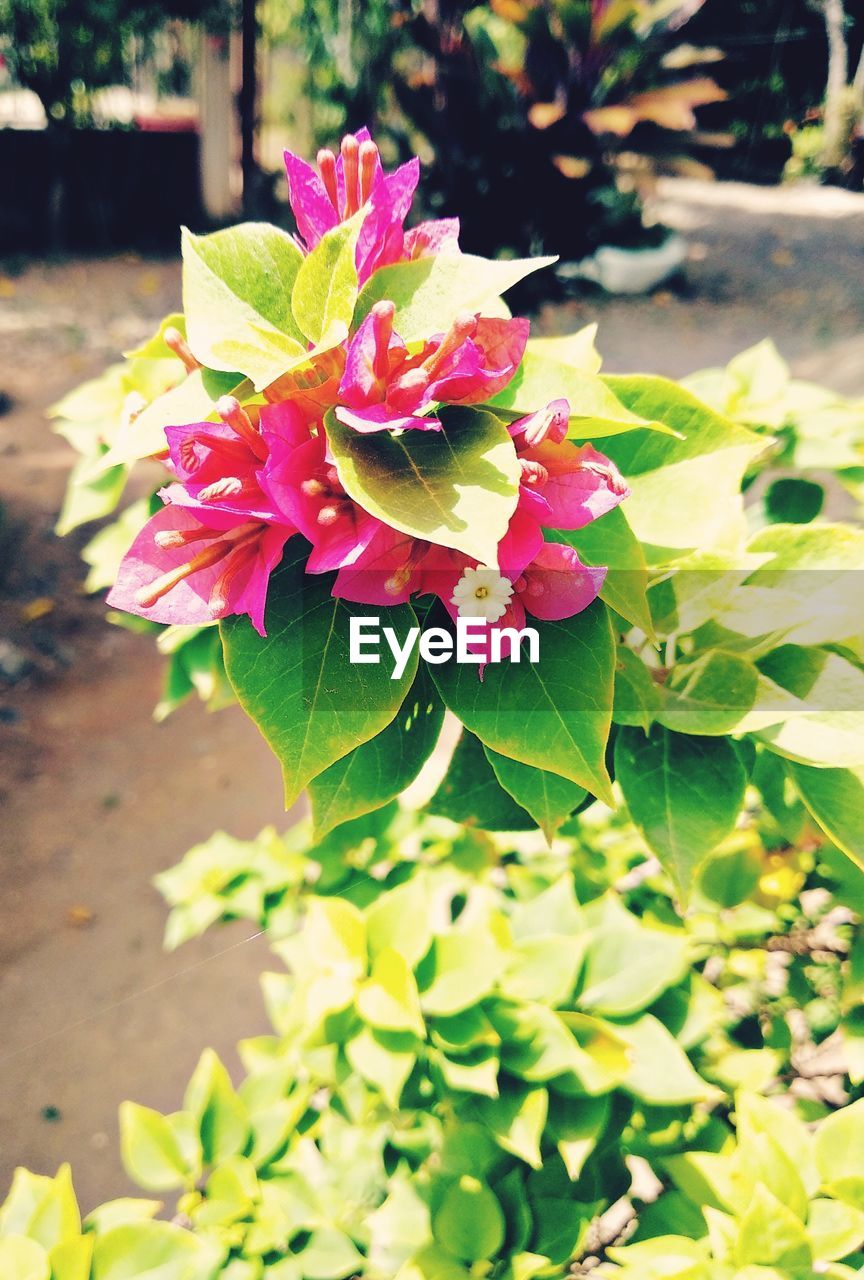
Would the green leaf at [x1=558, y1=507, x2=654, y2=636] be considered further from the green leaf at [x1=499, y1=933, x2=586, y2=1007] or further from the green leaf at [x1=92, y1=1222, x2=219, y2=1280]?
the green leaf at [x1=92, y1=1222, x2=219, y2=1280]

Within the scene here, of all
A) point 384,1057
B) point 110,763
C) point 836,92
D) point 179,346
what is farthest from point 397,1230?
point 110,763

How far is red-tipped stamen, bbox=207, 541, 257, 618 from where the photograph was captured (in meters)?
0.44

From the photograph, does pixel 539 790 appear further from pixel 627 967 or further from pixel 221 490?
pixel 627 967

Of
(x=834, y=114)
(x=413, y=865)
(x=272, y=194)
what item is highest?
(x=834, y=114)

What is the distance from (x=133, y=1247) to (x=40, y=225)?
5208 millimetres

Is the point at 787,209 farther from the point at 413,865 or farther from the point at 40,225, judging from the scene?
the point at 40,225

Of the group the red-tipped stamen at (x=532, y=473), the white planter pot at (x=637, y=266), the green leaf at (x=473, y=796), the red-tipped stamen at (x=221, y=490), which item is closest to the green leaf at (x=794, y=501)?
the green leaf at (x=473, y=796)

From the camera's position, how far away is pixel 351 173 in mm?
481

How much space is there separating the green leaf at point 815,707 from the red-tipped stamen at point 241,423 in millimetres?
319

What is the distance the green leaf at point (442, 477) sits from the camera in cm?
39

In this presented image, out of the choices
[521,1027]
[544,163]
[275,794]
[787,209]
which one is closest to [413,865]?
[521,1027]

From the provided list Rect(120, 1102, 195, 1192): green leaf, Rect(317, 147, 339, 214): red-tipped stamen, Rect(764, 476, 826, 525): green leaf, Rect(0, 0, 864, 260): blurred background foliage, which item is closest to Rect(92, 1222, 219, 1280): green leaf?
Rect(120, 1102, 195, 1192): green leaf

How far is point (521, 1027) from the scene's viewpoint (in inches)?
28.8

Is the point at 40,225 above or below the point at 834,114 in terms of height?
below
